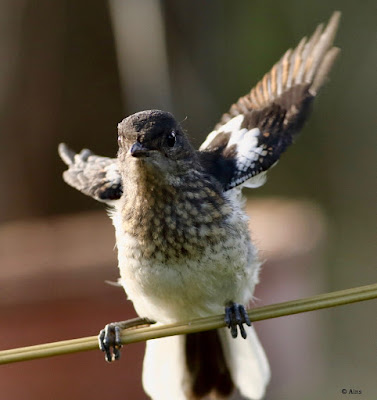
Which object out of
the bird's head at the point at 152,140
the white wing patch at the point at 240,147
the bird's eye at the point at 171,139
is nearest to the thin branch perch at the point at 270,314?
the bird's head at the point at 152,140

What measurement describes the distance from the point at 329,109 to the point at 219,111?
1381 mm

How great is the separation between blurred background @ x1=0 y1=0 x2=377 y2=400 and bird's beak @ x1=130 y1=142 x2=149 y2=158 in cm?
135

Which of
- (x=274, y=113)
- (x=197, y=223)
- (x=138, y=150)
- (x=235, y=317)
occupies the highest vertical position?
(x=274, y=113)

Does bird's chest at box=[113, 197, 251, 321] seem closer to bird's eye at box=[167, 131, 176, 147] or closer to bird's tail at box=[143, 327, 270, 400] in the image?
bird's eye at box=[167, 131, 176, 147]

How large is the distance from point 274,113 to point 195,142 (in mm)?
2437

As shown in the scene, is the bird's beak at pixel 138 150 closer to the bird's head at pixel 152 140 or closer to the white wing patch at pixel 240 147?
the bird's head at pixel 152 140

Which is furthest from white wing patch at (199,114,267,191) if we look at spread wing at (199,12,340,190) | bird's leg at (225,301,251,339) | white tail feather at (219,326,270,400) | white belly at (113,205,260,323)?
white tail feather at (219,326,270,400)

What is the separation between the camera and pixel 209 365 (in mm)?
3928

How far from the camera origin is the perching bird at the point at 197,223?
3201 millimetres

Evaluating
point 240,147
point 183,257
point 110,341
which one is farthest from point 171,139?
point 110,341

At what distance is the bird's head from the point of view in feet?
10.1

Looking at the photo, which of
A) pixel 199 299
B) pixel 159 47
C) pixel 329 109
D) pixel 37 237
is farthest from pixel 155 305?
pixel 329 109

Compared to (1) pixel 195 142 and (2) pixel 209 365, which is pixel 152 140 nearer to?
(2) pixel 209 365

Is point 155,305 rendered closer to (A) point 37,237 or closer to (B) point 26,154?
(A) point 37,237
